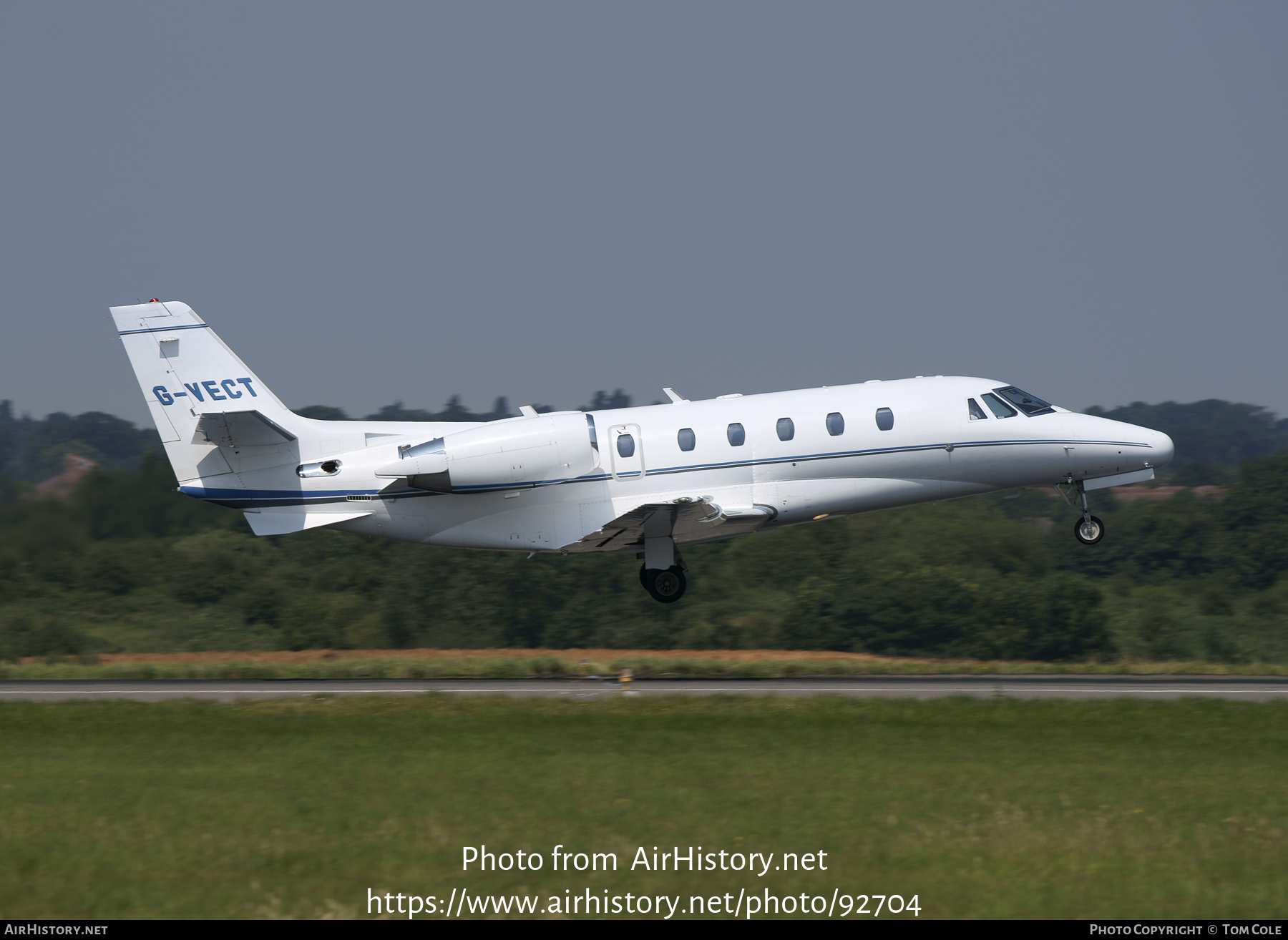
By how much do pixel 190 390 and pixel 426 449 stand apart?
15.6 ft

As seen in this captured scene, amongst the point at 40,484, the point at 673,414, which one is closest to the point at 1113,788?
the point at 673,414

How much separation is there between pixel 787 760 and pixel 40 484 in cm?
2608

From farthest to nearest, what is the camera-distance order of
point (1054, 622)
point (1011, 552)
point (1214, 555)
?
point (1214, 555) < point (1011, 552) < point (1054, 622)

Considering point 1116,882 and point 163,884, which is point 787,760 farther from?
point 163,884

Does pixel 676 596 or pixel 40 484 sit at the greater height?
pixel 40 484

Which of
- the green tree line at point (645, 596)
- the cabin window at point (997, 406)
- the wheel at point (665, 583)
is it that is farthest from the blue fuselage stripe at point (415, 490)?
the green tree line at point (645, 596)

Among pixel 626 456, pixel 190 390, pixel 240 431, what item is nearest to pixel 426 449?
pixel 240 431

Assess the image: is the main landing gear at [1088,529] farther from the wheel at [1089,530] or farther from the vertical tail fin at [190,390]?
the vertical tail fin at [190,390]

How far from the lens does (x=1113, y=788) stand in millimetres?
13531

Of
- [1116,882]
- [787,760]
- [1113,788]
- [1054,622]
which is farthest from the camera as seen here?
[1054,622]

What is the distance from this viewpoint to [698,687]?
71.4 ft

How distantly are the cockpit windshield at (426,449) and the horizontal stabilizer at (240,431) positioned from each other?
2.23 metres

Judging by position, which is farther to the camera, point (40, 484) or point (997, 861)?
point (40, 484)

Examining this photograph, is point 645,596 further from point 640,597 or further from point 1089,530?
point 1089,530
